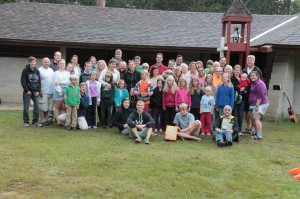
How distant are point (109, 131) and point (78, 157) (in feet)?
8.45

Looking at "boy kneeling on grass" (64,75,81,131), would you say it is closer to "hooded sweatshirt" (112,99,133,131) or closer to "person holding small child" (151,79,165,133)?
"hooded sweatshirt" (112,99,133,131)

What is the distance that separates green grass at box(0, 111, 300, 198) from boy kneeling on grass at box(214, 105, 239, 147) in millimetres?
220

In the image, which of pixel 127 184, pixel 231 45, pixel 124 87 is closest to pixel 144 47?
pixel 231 45

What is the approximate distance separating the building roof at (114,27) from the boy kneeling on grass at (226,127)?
550 cm

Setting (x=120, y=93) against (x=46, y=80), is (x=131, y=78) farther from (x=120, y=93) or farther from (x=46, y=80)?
(x=46, y=80)

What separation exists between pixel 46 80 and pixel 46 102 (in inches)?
20.8

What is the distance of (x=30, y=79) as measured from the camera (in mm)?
9422

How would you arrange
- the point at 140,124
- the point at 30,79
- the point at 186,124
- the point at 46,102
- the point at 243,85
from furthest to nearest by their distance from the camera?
the point at 46,102 < the point at 30,79 < the point at 243,85 < the point at 186,124 < the point at 140,124

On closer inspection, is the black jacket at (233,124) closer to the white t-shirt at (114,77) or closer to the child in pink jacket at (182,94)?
the child in pink jacket at (182,94)

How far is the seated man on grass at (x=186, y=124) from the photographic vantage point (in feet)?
28.3

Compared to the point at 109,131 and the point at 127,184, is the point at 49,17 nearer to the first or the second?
the point at 109,131

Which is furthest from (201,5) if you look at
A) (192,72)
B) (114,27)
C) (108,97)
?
(108,97)

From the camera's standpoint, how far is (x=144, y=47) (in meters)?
15.6

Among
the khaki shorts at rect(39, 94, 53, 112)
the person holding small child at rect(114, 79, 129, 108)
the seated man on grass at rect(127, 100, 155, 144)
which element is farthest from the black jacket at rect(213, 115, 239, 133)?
the khaki shorts at rect(39, 94, 53, 112)
